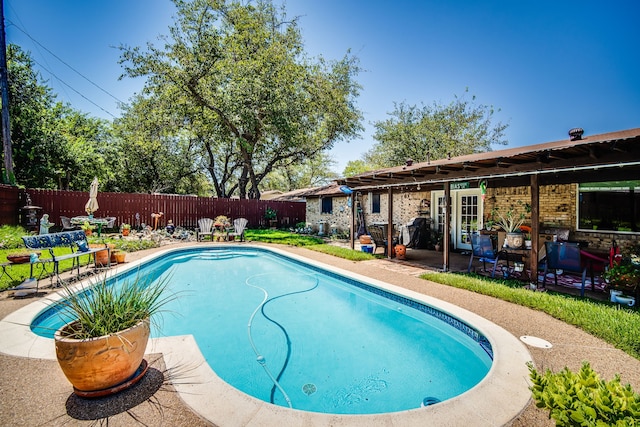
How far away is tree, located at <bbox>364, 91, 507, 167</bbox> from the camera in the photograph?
21.3 meters

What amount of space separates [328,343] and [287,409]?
2109mm

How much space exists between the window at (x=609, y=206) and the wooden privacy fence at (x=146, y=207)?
1441 centimetres

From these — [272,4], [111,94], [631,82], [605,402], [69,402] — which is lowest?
[69,402]

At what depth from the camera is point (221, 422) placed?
195cm

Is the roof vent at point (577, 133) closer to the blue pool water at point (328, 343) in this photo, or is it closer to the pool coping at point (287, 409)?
the blue pool water at point (328, 343)

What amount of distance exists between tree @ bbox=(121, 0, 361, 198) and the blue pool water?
35.9 ft

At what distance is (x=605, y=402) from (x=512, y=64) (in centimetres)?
1631

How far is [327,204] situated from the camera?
1561cm

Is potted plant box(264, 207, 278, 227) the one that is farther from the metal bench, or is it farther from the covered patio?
the metal bench

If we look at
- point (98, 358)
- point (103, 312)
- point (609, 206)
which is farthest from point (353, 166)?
point (98, 358)

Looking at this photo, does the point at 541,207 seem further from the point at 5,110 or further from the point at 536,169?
the point at 5,110

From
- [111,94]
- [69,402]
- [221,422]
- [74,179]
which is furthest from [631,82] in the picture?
[74,179]

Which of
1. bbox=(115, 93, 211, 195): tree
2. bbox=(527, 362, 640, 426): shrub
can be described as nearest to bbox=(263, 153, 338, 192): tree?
bbox=(115, 93, 211, 195): tree

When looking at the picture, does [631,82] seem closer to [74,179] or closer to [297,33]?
[297,33]
